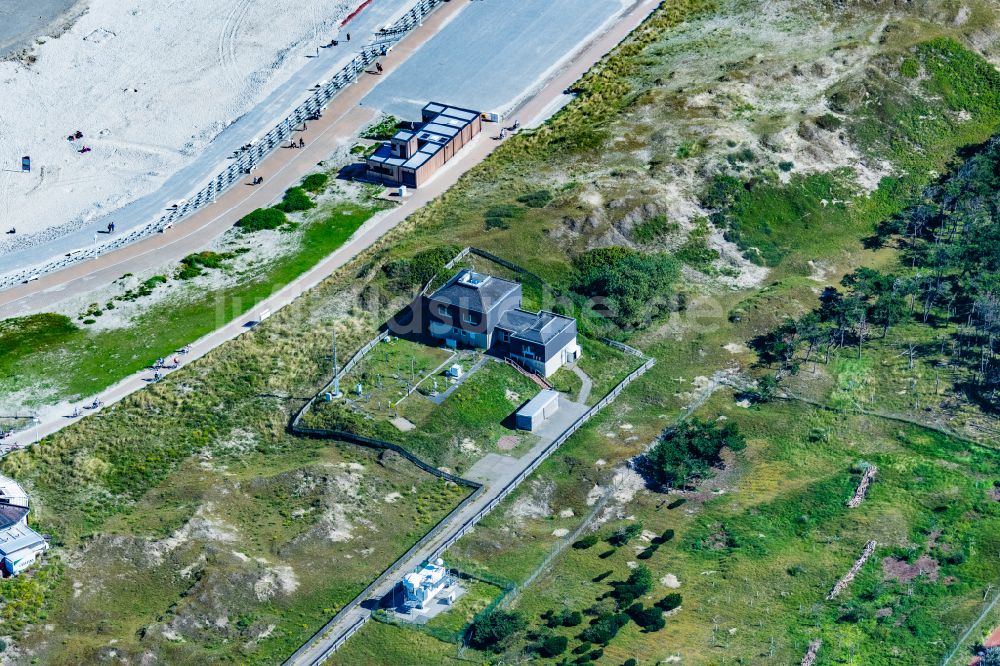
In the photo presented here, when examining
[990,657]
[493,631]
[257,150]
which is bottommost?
[990,657]

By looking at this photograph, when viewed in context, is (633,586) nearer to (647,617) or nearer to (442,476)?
(647,617)

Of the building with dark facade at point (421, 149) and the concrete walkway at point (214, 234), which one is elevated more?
the building with dark facade at point (421, 149)

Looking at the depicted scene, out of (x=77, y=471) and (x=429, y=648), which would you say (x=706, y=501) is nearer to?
(x=429, y=648)

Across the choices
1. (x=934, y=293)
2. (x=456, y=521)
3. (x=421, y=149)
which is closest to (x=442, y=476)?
(x=456, y=521)

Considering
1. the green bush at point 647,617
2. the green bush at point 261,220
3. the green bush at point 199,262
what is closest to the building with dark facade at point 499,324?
the green bush at point 199,262

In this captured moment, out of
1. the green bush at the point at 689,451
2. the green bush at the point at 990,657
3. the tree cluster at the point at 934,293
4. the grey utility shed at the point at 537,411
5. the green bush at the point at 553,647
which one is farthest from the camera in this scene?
the tree cluster at the point at 934,293

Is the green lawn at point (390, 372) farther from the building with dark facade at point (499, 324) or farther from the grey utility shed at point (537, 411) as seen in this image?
the grey utility shed at point (537, 411)

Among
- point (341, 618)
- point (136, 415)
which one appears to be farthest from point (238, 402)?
point (341, 618)
